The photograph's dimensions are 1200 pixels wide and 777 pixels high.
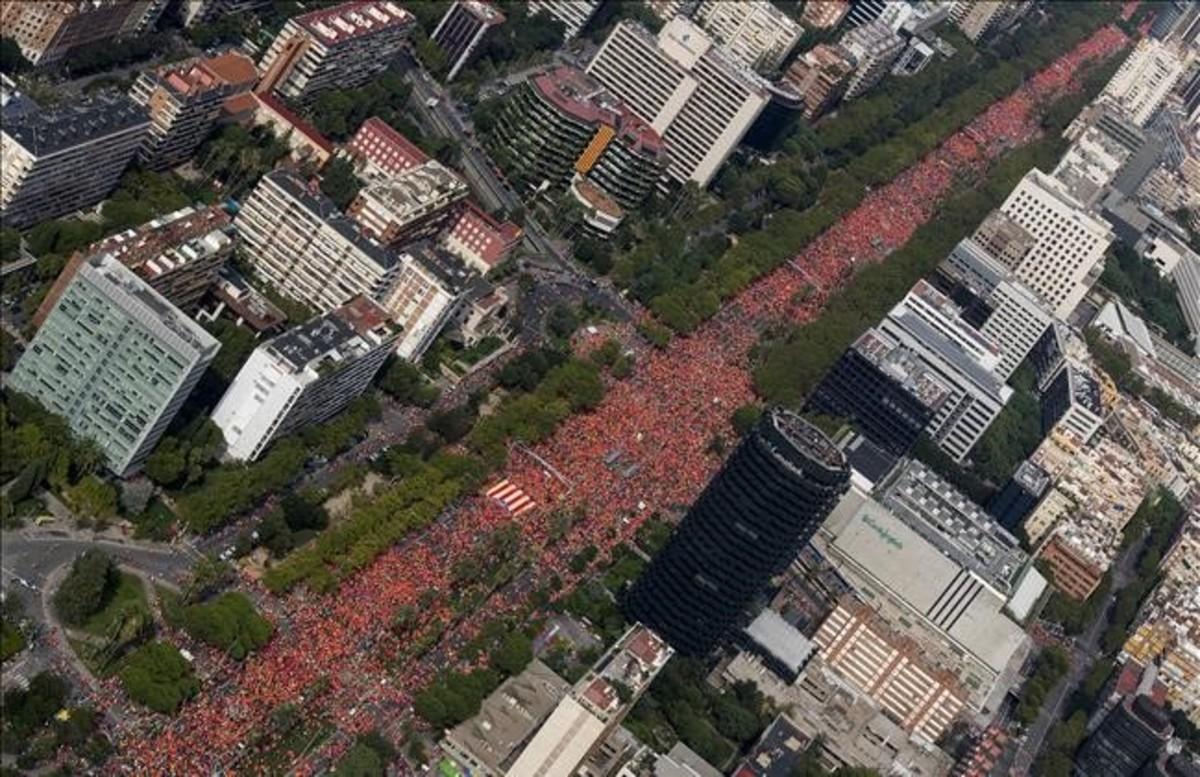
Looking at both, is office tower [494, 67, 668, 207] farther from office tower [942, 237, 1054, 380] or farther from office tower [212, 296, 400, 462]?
office tower [212, 296, 400, 462]

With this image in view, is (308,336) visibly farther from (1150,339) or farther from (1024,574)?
(1150,339)

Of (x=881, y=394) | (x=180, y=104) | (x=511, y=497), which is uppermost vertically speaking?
(x=881, y=394)

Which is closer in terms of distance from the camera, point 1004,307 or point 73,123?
point 73,123

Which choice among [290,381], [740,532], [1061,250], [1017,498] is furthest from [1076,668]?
[290,381]

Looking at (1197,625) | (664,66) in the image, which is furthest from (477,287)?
(1197,625)

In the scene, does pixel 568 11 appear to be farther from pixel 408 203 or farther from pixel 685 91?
Result: pixel 408 203

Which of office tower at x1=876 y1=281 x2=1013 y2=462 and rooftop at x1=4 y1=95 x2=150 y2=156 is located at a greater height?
office tower at x1=876 y1=281 x2=1013 y2=462

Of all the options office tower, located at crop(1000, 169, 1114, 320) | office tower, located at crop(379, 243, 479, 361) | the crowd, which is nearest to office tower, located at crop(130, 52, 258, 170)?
office tower, located at crop(379, 243, 479, 361)
